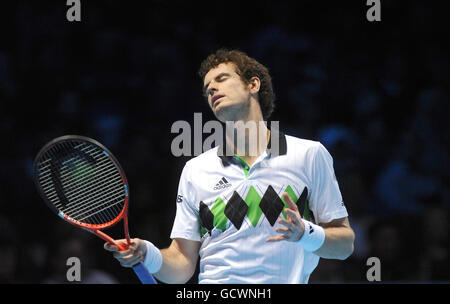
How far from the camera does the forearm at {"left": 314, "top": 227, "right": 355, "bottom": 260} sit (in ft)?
10.6

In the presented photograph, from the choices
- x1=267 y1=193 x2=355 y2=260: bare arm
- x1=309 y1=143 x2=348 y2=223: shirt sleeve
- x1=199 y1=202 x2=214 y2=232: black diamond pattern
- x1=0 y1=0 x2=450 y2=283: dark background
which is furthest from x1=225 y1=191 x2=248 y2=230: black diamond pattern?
x1=0 y1=0 x2=450 y2=283: dark background

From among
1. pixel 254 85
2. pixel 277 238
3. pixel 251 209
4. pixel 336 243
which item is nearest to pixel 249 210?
pixel 251 209

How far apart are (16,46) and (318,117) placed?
2.91m

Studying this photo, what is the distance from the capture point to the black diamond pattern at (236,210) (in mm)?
3361

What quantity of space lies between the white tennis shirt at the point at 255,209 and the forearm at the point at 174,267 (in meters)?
0.11

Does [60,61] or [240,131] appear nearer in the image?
[240,131]

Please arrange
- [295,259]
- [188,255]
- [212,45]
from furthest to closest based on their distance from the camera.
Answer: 1. [212,45]
2. [188,255]
3. [295,259]

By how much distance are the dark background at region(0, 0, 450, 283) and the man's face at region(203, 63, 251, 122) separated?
1.73 m

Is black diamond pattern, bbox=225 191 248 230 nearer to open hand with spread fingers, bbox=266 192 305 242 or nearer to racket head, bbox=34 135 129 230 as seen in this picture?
open hand with spread fingers, bbox=266 192 305 242

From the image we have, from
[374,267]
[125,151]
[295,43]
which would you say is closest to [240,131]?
[374,267]

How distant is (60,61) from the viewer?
20.8ft

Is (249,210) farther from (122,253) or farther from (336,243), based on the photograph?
(122,253)

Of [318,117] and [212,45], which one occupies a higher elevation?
[212,45]
